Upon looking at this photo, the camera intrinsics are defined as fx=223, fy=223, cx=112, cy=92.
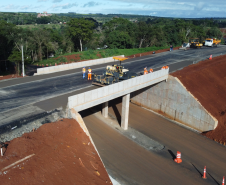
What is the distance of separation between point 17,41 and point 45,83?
22031mm

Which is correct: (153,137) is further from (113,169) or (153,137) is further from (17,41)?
(17,41)

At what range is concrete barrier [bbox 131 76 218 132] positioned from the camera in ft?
88.3

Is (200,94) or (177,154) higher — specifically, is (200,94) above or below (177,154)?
above

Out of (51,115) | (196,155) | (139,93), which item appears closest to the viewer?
(51,115)

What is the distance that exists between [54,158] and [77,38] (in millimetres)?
49863

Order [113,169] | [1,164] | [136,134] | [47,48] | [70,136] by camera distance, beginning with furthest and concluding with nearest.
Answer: [47,48]
[136,134]
[113,169]
[70,136]
[1,164]

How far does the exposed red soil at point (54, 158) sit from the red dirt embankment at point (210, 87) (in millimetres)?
16510

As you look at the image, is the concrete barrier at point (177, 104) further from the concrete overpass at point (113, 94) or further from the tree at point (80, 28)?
the tree at point (80, 28)

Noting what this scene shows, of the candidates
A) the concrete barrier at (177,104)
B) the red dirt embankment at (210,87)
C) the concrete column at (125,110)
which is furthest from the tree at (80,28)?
the concrete column at (125,110)


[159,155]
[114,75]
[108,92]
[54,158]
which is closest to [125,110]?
[114,75]

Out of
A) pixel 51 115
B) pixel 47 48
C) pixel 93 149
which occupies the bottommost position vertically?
pixel 93 149

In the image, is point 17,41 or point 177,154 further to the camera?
point 17,41

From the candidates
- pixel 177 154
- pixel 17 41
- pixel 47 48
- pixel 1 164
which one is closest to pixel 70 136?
pixel 1 164

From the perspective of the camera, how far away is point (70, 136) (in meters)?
16.3
